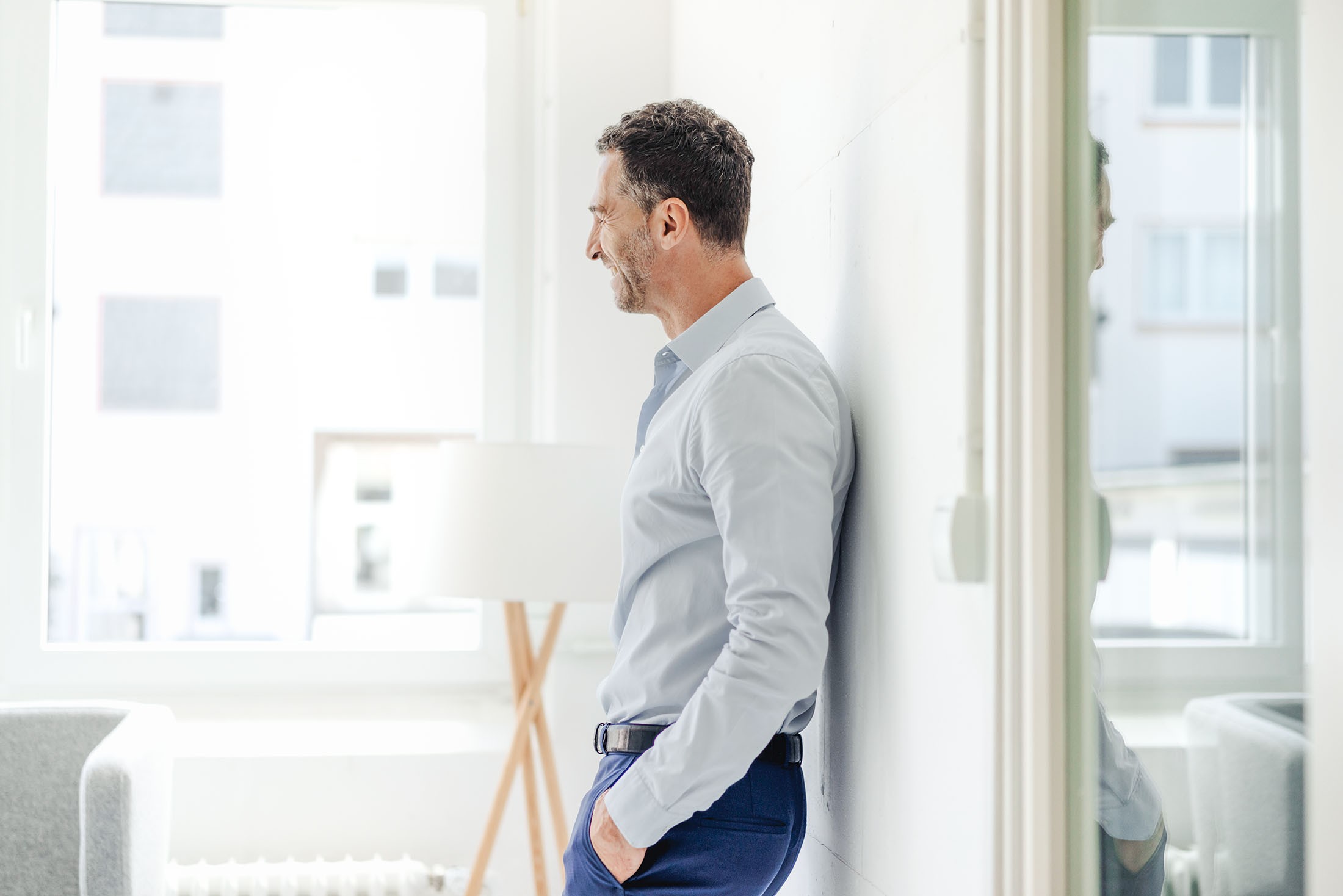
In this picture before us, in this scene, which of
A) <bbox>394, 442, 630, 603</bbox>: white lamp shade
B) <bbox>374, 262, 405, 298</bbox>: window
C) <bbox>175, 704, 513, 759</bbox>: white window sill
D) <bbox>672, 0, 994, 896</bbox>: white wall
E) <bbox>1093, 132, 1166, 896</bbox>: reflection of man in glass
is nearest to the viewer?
<bbox>1093, 132, 1166, 896</bbox>: reflection of man in glass

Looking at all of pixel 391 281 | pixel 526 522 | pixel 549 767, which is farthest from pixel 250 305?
pixel 549 767

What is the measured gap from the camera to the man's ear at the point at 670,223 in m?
1.46

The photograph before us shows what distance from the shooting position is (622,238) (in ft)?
4.91

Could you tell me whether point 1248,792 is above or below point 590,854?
above

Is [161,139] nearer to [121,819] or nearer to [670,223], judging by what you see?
[121,819]

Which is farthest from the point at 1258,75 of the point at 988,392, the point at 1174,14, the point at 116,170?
the point at 116,170

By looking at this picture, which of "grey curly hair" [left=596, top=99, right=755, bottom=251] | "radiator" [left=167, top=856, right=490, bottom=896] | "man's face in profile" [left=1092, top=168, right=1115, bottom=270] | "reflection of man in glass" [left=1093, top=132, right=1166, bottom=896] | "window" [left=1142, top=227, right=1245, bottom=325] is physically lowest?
Answer: "radiator" [left=167, top=856, right=490, bottom=896]

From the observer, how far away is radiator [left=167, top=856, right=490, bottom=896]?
244cm

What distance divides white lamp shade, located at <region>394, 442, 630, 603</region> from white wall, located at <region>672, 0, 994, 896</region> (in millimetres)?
501

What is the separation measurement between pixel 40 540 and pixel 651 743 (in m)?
2.14

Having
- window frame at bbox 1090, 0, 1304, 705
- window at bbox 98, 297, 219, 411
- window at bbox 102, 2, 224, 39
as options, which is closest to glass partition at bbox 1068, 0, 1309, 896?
window frame at bbox 1090, 0, 1304, 705

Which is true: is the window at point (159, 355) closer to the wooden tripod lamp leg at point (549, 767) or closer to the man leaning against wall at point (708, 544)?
the wooden tripod lamp leg at point (549, 767)

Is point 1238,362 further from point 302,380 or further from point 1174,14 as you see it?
point 302,380

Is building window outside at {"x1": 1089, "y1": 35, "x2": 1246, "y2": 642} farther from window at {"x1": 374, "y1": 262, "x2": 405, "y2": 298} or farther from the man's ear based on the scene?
window at {"x1": 374, "y1": 262, "x2": 405, "y2": 298}
